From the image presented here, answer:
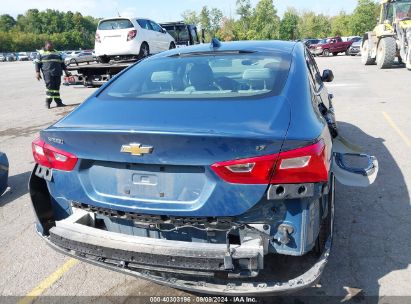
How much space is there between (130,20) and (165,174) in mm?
11445

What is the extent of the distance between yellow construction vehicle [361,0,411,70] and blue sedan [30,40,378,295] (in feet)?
49.2

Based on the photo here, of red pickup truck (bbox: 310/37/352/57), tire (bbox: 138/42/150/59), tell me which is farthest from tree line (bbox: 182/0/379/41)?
tire (bbox: 138/42/150/59)

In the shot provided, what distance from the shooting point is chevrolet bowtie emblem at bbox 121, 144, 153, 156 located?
7.16 feet

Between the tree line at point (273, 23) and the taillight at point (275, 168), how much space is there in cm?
6264

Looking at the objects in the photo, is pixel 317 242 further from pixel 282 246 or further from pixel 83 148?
pixel 83 148

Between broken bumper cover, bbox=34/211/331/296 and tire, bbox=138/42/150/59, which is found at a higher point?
tire, bbox=138/42/150/59

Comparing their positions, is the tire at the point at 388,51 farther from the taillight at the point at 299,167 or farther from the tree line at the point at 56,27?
the tree line at the point at 56,27

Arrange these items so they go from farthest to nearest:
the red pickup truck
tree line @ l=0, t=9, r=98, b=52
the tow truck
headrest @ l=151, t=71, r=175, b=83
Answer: tree line @ l=0, t=9, r=98, b=52 → the red pickup truck → the tow truck → headrest @ l=151, t=71, r=175, b=83

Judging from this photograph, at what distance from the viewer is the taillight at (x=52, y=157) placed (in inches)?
96.2

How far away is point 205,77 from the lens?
126 inches

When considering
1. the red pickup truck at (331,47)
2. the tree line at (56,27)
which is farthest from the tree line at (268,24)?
the red pickup truck at (331,47)

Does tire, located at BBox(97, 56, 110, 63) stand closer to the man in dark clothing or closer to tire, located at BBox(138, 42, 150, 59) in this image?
tire, located at BBox(138, 42, 150, 59)

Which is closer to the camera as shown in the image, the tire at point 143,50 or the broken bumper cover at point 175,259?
the broken bumper cover at point 175,259

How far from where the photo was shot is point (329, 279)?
2.87 meters
